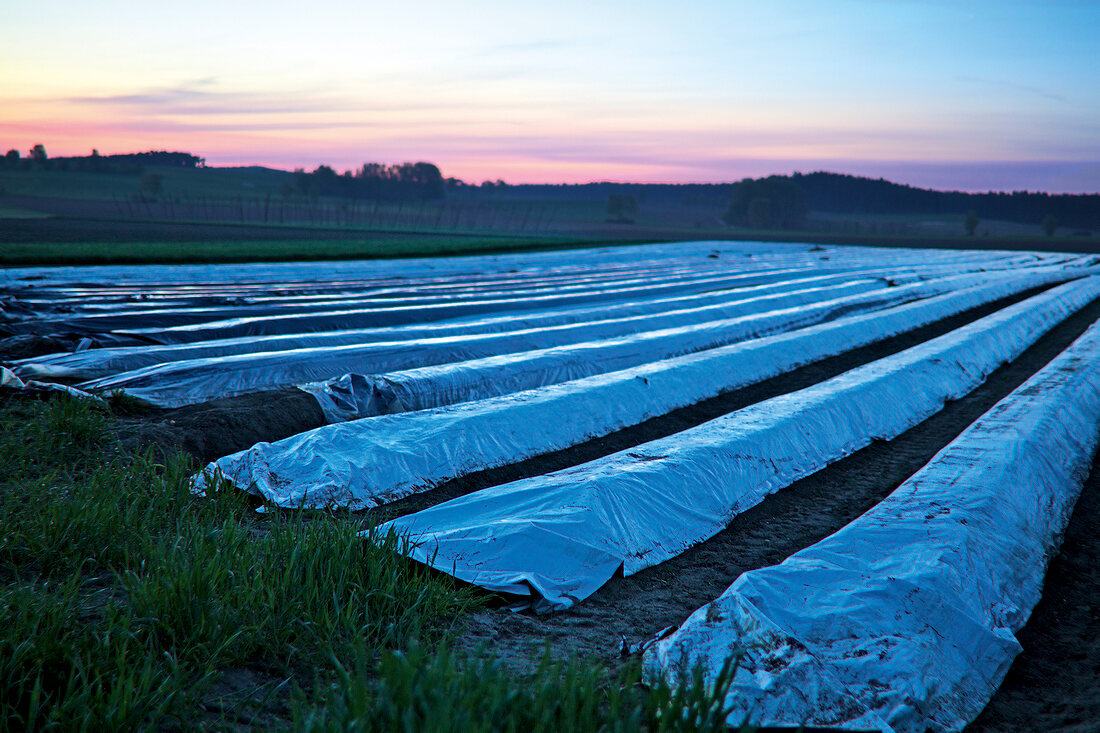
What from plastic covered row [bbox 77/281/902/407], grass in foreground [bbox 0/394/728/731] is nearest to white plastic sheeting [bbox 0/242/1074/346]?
plastic covered row [bbox 77/281/902/407]

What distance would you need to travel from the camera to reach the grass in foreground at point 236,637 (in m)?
1.61

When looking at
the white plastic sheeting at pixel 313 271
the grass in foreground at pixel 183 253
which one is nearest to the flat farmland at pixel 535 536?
the white plastic sheeting at pixel 313 271

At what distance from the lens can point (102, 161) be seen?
73000 mm

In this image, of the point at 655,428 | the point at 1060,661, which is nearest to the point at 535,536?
the point at 1060,661

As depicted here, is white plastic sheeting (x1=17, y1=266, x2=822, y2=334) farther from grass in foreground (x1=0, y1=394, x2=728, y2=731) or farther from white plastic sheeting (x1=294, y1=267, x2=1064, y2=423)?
grass in foreground (x1=0, y1=394, x2=728, y2=731)

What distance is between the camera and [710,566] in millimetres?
2887

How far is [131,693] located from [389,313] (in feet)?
21.0

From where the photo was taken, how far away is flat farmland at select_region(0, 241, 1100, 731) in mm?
1811

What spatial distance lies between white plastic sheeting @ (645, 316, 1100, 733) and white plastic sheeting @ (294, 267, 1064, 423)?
278cm

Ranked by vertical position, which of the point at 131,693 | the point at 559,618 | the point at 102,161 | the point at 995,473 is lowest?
the point at 559,618

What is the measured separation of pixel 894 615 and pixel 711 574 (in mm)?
780

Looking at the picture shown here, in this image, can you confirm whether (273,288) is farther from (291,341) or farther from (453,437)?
(453,437)

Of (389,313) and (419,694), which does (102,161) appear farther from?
(419,694)

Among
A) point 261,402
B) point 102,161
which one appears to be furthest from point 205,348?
point 102,161
